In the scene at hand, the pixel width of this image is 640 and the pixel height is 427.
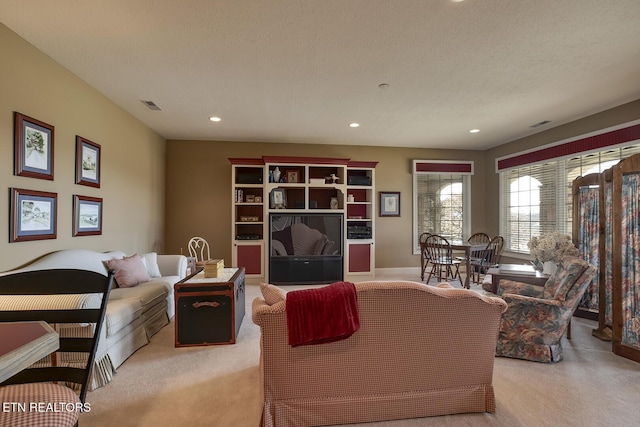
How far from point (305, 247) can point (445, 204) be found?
3.11 metres

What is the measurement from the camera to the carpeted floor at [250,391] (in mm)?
1794

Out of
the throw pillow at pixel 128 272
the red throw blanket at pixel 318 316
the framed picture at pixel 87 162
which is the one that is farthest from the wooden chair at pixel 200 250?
the red throw blanket at pixel 318 316

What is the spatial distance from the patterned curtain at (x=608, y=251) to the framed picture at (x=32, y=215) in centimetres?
530

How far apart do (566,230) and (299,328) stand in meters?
4.83

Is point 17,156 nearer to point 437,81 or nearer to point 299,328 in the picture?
point 299,328

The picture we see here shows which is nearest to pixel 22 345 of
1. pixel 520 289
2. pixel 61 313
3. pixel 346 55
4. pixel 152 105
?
pixel 61 313

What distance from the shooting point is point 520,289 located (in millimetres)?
2775

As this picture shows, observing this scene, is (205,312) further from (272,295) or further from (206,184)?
(206,184)

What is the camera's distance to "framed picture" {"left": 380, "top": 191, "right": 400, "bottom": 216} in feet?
20.0

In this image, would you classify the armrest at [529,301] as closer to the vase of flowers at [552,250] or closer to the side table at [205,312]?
the vase of flowers at [552,250]

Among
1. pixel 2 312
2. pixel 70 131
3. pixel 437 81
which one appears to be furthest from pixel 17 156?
pixel 437 81

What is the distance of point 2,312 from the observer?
127cm

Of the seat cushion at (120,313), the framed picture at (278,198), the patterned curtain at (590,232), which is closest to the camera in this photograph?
the seat cushion at (120,313)

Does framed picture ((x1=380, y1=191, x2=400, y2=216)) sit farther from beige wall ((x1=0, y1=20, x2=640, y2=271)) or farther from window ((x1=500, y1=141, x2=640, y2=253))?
window ((x1=500, y1=141, x2=640, y2=253))
